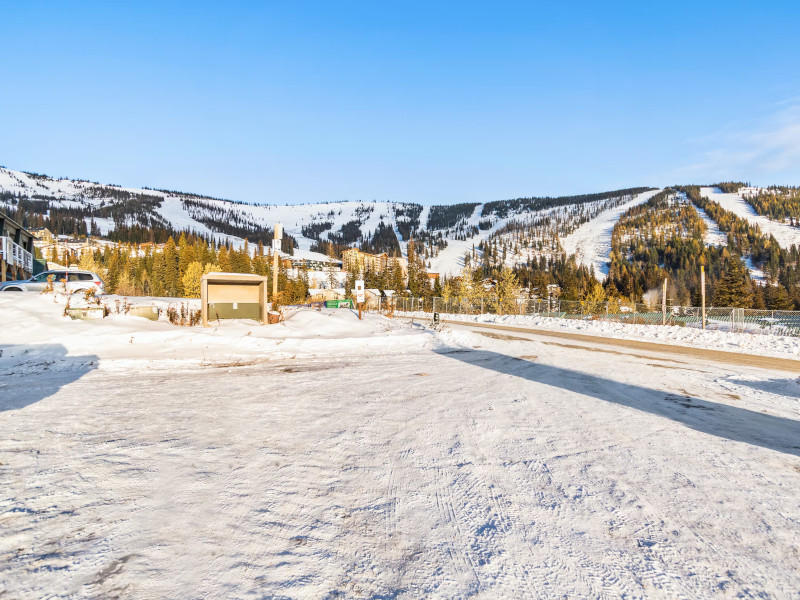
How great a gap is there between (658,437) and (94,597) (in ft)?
18.0

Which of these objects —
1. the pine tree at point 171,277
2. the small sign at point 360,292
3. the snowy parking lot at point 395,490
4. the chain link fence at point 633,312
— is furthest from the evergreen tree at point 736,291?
the pine tree at point 171,277

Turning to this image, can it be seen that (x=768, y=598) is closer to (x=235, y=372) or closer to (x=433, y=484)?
(x=433, y=484)

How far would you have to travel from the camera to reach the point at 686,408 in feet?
21.3

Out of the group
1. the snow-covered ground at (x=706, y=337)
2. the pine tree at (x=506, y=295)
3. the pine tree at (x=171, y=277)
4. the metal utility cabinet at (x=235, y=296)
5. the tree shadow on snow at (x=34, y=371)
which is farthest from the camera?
the pine tree at (x=171, y=277)

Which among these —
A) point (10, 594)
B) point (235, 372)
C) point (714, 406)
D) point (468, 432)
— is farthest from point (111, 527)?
point (714, 406)

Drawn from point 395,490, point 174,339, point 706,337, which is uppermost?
point 174,339

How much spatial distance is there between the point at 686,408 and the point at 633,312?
3025cm

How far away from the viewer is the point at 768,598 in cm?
230

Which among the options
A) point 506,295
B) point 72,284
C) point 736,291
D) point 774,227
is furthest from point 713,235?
point 72,284

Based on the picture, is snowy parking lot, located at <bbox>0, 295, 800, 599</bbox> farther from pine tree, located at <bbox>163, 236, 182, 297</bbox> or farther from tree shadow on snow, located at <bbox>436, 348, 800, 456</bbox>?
pine tree, located at <bbox>163, 236, 182, 297</bbox>

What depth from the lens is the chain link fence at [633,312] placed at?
920 inches

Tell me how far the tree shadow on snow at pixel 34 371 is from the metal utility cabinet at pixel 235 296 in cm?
643

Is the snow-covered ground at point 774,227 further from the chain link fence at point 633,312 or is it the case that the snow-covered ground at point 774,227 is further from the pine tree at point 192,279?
the pine tree at point 192,279

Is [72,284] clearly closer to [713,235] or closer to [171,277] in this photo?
[171,277]
